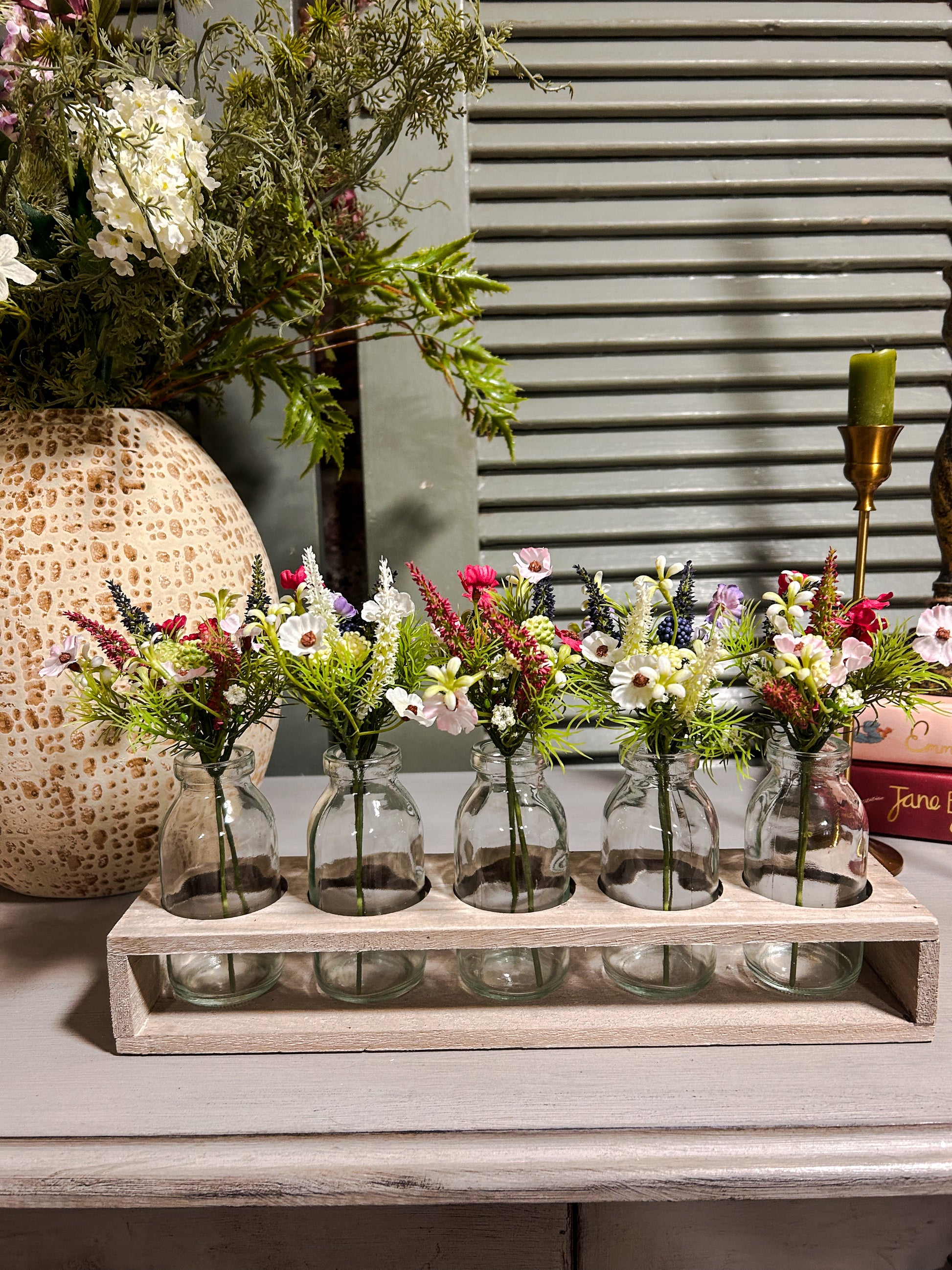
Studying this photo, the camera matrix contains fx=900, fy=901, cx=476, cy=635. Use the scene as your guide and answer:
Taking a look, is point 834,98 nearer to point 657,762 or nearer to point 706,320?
point 706,320

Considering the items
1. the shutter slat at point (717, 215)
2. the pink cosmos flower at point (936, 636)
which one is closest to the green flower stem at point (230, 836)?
the pink cosmos flower at point (936, 636)

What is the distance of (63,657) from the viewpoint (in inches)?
23.3

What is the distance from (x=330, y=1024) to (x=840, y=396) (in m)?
0.91

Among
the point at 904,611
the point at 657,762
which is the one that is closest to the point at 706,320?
the point at 904,611

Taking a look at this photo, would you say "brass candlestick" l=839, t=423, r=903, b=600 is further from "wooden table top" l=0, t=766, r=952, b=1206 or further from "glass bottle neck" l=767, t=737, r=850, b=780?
"wooden table top" l=0, t=766, r=952, b=1206

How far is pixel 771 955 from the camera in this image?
661mm

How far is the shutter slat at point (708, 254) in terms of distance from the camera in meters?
1.04

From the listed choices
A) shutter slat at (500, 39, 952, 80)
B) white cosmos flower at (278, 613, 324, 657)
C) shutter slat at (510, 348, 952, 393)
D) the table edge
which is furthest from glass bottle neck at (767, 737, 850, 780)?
shutter slat at (500, 39, 952, 80)

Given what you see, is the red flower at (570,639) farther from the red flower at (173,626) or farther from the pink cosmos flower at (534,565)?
the red flower at (173,626)

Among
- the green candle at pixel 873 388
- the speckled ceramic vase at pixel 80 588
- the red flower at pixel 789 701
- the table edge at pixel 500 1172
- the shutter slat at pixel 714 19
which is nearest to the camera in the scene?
the table edge at pixel 500 1172

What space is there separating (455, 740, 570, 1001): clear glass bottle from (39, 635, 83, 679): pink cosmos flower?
10.7 inches

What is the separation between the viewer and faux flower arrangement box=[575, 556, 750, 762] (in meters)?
0.55

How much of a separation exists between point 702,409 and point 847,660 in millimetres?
568

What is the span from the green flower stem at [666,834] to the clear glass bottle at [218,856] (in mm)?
271
